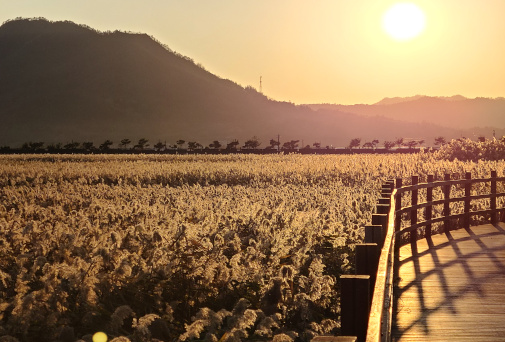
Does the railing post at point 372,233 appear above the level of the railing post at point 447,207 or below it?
above

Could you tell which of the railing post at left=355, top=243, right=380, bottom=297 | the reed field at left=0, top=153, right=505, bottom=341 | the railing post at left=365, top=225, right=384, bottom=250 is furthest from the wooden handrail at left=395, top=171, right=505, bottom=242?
the railing post at left=355, top=243, right=380, bottom=297

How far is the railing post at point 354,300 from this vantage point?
493cm

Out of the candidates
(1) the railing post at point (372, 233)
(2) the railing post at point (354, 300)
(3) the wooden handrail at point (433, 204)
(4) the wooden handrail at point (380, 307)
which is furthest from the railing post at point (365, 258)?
(3) the wooden handrail at point (433, 204)

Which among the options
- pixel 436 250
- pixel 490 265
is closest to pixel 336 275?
pixel 490 265

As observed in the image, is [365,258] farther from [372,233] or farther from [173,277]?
[173,277]

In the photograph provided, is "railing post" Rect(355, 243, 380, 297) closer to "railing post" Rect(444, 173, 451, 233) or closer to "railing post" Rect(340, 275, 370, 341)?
"railing post" Rect(340, 275, 370, 341)

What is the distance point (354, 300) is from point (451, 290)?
21.0 ft

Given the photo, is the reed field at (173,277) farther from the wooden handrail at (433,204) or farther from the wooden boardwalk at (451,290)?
the wooden handrail at (433,204)

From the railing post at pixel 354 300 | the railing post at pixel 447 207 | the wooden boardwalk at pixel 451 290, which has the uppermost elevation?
the railing post at pixel 354 300

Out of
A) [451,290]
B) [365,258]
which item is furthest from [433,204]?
[365,258]

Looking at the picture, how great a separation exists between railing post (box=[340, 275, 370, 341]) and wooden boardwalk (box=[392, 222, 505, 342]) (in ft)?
11.0

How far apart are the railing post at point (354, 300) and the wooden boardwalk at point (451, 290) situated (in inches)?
132

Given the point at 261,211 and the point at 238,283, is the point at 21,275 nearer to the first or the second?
the point at 238,283

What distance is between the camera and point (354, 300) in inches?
195
